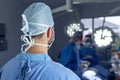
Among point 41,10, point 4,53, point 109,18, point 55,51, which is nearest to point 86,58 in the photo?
point 109,18

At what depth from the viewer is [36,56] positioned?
1214 millimetres

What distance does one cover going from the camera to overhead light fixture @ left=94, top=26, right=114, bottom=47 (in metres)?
4.29

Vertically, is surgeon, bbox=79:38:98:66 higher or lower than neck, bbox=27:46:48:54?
lower

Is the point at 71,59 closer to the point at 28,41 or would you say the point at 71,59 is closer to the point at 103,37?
the point at 103,37

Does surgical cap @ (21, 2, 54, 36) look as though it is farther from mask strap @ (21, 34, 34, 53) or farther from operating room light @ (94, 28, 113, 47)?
operating room light @ (94, 28, 113, 47)

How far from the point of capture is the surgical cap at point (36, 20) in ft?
4.07

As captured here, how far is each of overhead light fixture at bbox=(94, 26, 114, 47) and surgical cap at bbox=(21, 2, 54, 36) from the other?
9.95 ft

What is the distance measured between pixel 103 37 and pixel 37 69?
A: 3.17 meters

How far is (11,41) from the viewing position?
→ 5.91m

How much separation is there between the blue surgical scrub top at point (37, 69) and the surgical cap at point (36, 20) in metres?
0.10

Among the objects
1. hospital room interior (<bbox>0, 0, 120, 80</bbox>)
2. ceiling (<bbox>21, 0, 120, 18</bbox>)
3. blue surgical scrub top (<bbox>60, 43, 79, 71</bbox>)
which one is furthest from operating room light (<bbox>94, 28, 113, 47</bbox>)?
ceiling (<bbox>21, 0, 120, 18</bbox>)

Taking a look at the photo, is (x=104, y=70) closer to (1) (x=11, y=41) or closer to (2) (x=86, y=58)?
(2) (x=86, y=58)

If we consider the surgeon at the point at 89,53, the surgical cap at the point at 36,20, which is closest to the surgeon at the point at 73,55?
the surgeon at the point at 89,53

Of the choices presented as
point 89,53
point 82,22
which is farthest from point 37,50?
point 82,22
